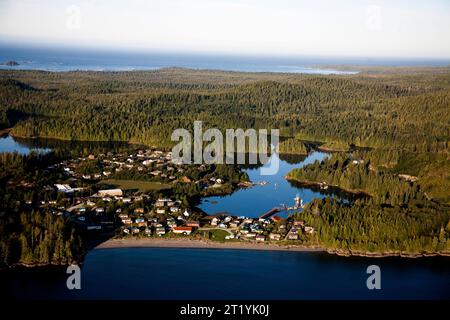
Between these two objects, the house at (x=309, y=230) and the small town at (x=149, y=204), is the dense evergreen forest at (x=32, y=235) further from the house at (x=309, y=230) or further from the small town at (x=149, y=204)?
the house at (x=309, y=230)

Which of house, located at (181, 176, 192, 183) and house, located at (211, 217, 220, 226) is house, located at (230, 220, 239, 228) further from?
house, located at (181, 176, 192, 183)

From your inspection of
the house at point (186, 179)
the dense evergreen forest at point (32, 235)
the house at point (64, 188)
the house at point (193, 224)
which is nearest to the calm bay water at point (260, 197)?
the house at point (193, 224)

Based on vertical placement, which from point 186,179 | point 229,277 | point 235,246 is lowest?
point 229,277

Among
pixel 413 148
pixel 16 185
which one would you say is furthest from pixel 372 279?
pixel 413 148

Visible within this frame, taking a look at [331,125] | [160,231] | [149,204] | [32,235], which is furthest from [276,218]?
[331,125]

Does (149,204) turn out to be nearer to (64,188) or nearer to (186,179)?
(64,188)

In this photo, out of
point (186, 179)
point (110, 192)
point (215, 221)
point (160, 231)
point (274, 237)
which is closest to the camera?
point (274, 237)
